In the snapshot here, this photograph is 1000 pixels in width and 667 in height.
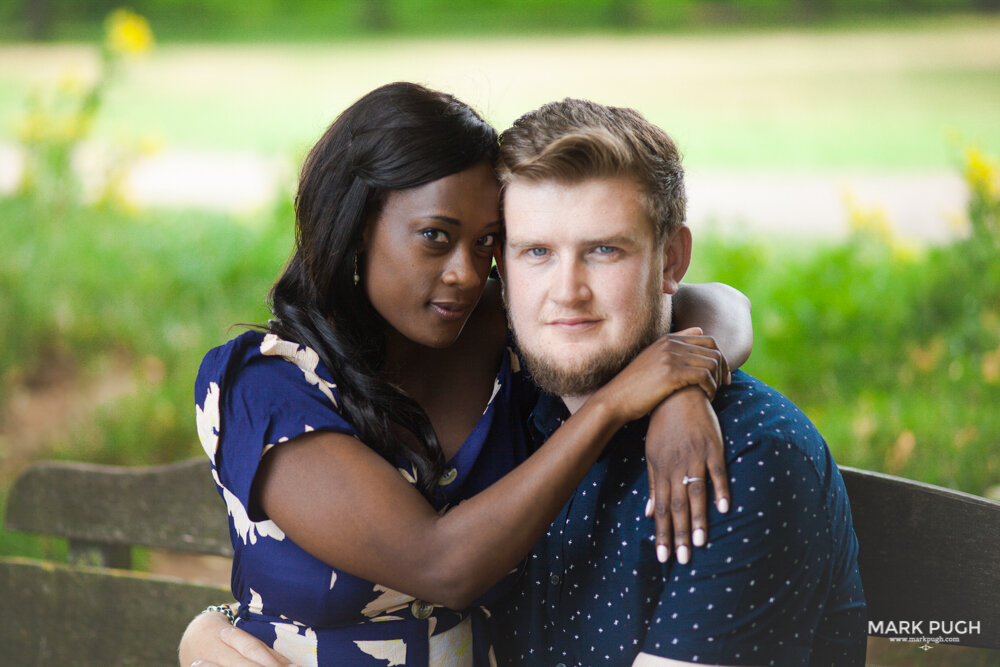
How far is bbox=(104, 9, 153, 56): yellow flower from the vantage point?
4926 mm

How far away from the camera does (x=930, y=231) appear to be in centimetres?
380

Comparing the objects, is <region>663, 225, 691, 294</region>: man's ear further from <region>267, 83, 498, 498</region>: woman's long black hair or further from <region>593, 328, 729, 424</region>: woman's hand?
<region>267, 83, 498, 498</region>: woman's long black hair

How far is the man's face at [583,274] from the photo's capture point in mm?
1777

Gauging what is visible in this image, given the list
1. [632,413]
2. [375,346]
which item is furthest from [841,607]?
[375,346]

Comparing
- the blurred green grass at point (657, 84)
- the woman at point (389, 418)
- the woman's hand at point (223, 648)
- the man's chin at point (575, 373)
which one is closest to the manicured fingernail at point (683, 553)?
the woman at point (389, 418)

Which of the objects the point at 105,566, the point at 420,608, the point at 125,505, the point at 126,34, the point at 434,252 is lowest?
the point at 105,566

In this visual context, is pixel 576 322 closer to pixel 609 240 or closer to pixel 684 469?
pixel 609 240

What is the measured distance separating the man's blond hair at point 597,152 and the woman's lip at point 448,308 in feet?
0.77

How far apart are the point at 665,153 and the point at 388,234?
0.52m

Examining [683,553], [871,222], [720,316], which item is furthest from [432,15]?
[683,553]

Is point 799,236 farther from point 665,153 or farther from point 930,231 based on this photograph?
point 665,153

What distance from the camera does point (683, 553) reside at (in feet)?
5.31

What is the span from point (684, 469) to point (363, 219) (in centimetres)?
72

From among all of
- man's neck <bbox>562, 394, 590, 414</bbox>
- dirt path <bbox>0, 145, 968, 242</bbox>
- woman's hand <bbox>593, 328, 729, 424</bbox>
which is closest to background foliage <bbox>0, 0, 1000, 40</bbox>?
dirt path <bbox>0, 145, 968, 242</bbox>
